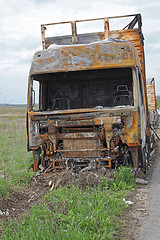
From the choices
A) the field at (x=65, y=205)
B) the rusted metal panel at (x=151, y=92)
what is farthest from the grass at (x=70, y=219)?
the rusted metal panel at (x=151, y=92)

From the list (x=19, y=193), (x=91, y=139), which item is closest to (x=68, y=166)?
(x=91, y=139)

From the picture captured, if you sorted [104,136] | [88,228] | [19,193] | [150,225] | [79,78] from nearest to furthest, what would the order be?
[88,228]
[150,225]
[19,193]
[104,136]
[79,78]

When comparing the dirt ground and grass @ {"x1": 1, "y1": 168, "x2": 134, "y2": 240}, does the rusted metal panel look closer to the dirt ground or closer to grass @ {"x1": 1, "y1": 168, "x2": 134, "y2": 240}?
the dirt ground

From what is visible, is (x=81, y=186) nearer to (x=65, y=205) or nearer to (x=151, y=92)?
(x=65, y=205)

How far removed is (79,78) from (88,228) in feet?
16.0

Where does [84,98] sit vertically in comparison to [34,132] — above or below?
above

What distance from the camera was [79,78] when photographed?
8.23 meters

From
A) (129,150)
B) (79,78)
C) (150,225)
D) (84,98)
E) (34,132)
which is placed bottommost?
(150,225)

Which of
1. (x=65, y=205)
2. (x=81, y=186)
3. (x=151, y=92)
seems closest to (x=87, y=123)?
(x=81, y=186)

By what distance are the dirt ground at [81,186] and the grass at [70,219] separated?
0.56 feet

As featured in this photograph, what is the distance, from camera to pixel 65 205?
15.5 feet

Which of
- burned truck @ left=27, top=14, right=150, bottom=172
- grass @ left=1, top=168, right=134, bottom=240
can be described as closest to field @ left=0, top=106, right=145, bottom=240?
grass @ left=1, top=168, right=134, bottom=240

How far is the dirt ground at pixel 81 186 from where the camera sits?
4404mm

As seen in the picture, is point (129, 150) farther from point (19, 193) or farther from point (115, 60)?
point (19, 193)
